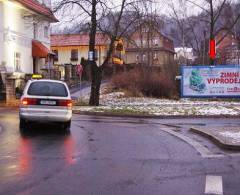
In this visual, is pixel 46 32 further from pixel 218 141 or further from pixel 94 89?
pixel 218 141

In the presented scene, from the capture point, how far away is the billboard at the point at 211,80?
3681cm

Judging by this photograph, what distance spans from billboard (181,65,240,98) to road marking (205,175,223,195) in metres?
27.4

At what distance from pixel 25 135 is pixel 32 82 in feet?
7.72

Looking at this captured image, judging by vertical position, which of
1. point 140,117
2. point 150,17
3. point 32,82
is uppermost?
point 150,17

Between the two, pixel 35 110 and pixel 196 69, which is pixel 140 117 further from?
pixel 196 69

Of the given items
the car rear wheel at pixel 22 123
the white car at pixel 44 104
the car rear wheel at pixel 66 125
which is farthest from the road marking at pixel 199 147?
the car rear wheel at pixel 22 123

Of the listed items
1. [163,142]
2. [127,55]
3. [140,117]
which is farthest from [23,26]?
[127,55]

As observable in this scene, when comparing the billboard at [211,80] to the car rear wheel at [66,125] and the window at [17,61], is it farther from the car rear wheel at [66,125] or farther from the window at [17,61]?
the car rear wheel at [66,125]

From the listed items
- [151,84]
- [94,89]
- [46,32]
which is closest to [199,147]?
[94,89]

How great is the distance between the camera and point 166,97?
4047cm

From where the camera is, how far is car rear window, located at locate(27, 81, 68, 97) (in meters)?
18.0

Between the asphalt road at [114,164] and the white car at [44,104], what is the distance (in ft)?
1.63

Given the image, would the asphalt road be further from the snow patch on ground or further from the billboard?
the billboard

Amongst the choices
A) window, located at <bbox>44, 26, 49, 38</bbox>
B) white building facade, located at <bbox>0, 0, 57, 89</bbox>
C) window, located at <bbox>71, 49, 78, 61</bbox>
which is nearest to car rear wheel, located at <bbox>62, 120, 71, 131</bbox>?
white building facade, located at <bbox>0, 0, 57, 89</bbox>
